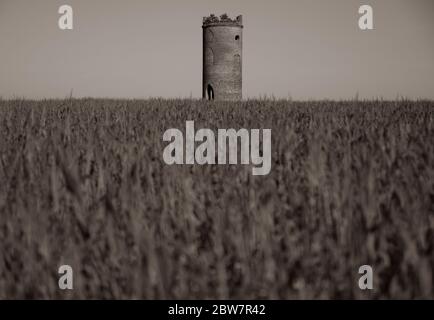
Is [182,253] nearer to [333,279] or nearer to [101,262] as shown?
[101,262]

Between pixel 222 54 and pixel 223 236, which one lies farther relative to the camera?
pixel 222 54

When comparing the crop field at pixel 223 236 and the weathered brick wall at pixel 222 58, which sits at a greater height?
the weathered brick wall at pixel 222 58

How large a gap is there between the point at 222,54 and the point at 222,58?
0.26 meters

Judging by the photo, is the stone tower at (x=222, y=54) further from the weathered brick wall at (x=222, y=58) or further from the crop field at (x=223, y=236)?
the crop field at (x=223, y=236)

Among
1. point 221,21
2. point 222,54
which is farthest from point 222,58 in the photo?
point 221,21

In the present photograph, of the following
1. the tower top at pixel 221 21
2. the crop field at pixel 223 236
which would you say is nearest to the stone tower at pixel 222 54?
the tower top at pixel 221 21

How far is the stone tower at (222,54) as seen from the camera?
27.0m

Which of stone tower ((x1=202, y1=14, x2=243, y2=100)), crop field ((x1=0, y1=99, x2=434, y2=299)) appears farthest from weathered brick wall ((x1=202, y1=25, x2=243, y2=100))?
crop field ((x1=0, y1=99, x2=434, y2=299))

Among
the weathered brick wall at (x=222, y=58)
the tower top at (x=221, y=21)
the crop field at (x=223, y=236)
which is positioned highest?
the tower top at (x=221, y=21)

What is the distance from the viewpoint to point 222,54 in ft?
89.3

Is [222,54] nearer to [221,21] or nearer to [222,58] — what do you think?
[222,58]
